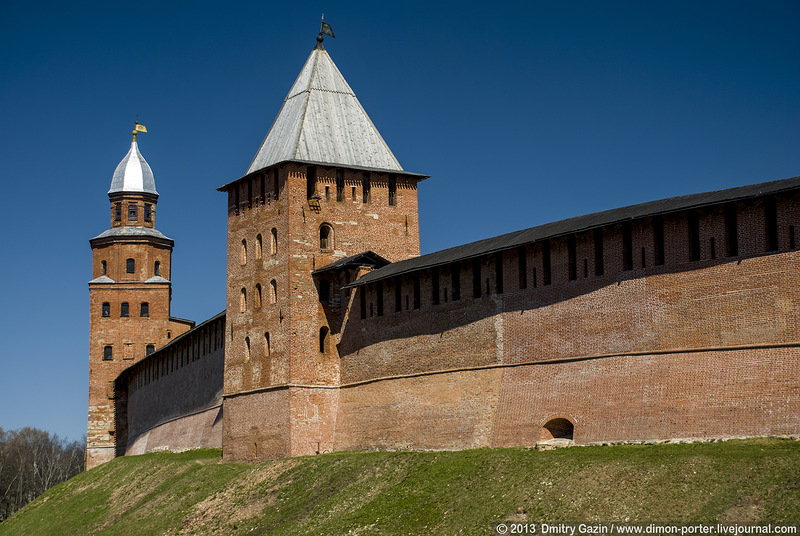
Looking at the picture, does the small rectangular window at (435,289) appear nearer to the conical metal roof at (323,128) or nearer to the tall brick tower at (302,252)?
the tall brick tower at (302,252)

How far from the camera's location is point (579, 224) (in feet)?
94.3

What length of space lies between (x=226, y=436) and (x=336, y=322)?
238 inches

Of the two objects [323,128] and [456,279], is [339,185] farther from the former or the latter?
[456,279]

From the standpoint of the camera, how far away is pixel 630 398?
86.7 feet

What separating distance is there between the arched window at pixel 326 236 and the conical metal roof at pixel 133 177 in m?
31.6

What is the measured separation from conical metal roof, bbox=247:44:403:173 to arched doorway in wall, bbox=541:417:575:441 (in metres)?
14.3

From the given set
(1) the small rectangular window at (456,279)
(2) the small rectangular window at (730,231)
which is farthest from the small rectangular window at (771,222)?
(1) the small rectangular window at (456,279)

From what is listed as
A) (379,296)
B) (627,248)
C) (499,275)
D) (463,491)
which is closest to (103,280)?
(379,296)

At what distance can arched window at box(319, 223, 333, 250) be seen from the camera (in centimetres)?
3806

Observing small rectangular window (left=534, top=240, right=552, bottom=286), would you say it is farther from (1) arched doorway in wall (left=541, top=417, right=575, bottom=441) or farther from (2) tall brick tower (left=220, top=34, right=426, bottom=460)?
(2) tall brick tower (left=220, top=34, right=426, bottom=460)

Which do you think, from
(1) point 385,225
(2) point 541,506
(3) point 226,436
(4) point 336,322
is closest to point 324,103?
(1) point 385,225

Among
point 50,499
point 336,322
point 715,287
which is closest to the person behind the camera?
point 715,287

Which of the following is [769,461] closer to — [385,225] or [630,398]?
[630,398]

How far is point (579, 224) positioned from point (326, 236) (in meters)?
11.9
